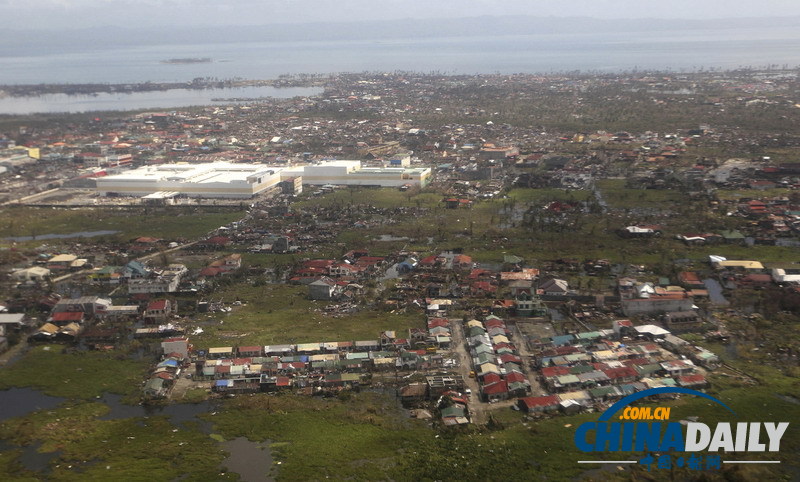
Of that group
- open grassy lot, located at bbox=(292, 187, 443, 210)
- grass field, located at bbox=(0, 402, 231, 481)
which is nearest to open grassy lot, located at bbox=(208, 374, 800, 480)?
grass field, located at bbox=(0, 402, 231, 481)

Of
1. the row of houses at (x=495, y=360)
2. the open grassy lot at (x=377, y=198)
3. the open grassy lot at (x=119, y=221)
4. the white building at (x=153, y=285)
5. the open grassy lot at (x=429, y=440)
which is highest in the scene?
the open grassy lot at (x=377, y=198)

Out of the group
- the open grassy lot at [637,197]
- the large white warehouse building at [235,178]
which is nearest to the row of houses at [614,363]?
the open grassy lot at [637,197]

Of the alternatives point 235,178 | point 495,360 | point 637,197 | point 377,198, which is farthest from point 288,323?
point 637,197

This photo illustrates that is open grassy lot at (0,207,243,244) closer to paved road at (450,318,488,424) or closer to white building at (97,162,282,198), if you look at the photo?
white building at (97,162,282,198)

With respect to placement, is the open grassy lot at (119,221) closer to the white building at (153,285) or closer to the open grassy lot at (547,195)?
the white building at (153,285)

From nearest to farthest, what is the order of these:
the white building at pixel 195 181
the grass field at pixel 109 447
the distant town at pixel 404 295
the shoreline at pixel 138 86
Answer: the grass field at pixel 109 447
the distant town at pixel 404 295
the white building at pixel 195 181
the shoreline at pixel 138 86

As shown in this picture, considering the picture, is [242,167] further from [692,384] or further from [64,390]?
A: [692,384]

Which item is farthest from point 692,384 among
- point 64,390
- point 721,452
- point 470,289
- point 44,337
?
point 44,337
